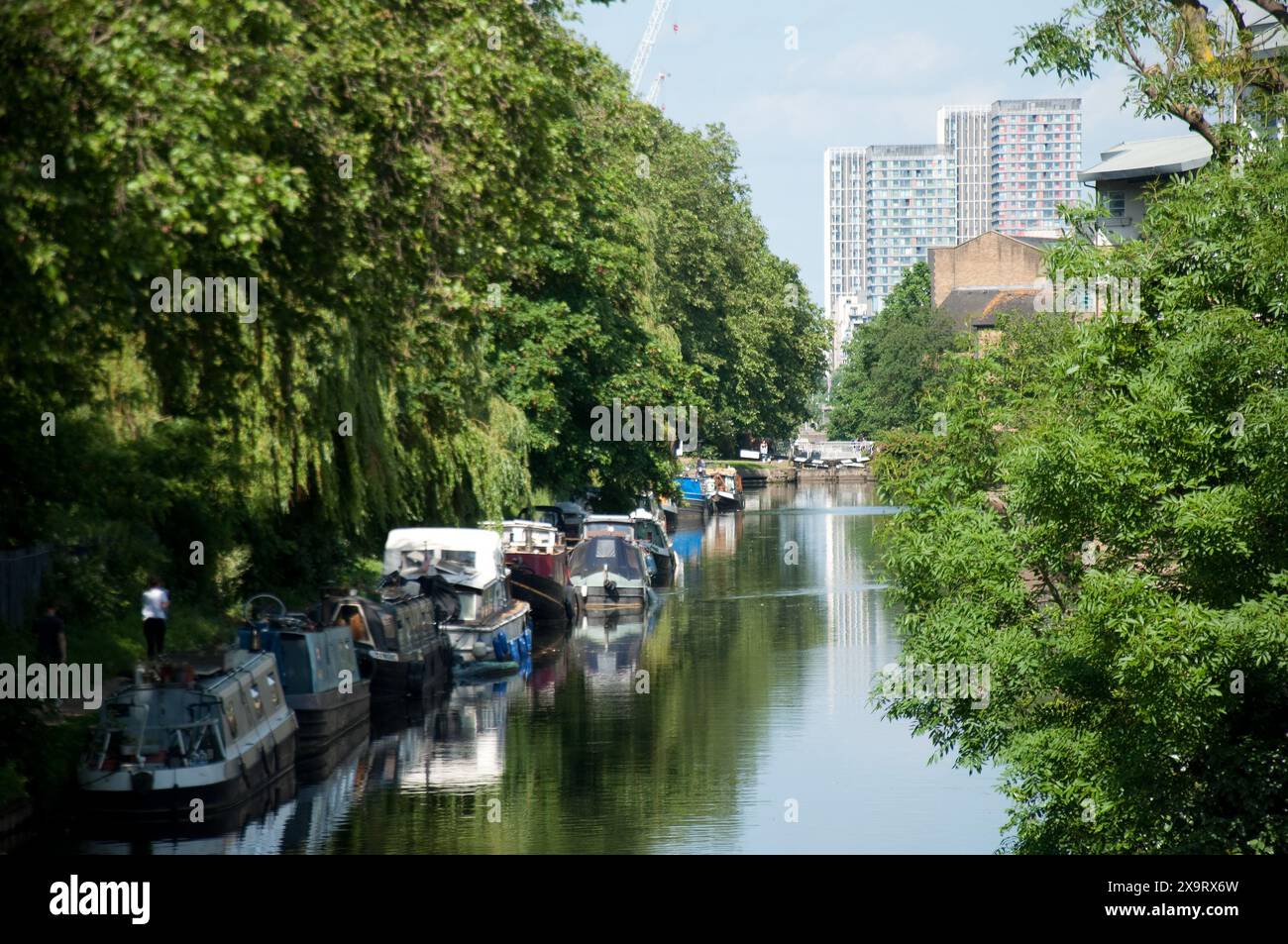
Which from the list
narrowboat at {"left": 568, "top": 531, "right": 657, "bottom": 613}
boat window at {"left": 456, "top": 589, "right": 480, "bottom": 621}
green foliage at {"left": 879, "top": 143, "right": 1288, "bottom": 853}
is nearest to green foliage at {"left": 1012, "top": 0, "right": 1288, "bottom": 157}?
green foliage at {"left": 879, "top": 143, "right": 1288, "bottom": 853}

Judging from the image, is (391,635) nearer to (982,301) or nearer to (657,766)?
(657,766)

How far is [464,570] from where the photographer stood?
33750mm

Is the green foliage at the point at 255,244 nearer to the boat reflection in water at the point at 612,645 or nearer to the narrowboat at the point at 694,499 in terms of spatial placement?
the boat reflection in water at the point at 612,645

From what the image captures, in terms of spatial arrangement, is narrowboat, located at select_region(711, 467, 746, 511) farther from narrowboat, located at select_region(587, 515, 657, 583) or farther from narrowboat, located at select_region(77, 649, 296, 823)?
narrowboat, located at select_region(77, 649, 296, 823)

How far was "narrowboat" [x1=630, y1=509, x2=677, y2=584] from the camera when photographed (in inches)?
2092

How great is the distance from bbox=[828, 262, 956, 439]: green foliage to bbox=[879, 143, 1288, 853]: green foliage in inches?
2928

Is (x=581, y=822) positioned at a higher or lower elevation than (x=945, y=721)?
lower

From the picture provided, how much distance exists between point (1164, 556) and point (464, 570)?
2151 centimetres

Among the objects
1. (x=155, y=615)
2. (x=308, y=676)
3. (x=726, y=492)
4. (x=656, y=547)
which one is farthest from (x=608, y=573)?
(x=726, y=492)

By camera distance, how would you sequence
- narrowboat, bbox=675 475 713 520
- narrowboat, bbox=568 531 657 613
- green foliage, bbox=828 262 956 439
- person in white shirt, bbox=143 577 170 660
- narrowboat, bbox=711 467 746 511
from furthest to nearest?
1. green foliage, bbox=828 262 956 439
2. narrowboat, bbox=711 467 746 511
3. narrowboat, bbox=675 475 713 520
4. narrowboat, bbox=568 531 657 613
5. person in white shirt, bbox=143 577 170 660
